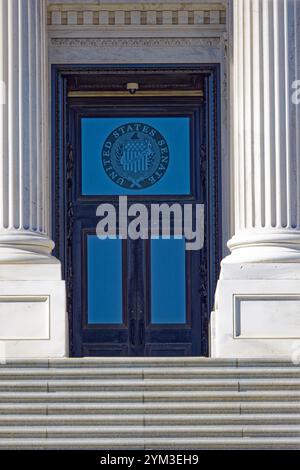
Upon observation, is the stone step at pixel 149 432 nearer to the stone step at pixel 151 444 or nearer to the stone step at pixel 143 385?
the stone step at pixel 151 444

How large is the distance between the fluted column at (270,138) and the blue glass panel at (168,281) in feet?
11.2

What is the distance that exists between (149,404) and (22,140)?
4.26m

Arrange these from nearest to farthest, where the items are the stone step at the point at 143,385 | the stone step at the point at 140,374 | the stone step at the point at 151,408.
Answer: the stone step at the point at 151,408 < the stone step at the point at 143,385 < the stone step at the point at 140,374

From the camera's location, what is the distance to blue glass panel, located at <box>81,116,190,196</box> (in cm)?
2344

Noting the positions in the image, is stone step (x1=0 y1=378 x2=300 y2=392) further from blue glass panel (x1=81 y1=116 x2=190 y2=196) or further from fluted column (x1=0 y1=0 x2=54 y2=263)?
blue glass panel (x1=81 y1=116 x2=190 y2=196)

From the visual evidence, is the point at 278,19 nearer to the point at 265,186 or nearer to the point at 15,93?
the point at 265,186

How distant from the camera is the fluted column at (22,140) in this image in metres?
19.8

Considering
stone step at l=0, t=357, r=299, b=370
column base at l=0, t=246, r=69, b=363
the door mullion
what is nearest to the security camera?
the door mullion

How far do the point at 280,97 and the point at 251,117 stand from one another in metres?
0.45

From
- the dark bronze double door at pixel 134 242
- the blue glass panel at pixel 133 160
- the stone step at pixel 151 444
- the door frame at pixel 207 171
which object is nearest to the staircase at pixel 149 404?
the stone step at pixel 151 444

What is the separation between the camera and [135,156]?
Result: 23.4m

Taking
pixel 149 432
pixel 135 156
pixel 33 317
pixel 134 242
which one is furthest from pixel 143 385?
pixel 135 156

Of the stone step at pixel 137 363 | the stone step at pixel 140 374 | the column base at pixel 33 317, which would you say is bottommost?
the stone step at pixel 140 374

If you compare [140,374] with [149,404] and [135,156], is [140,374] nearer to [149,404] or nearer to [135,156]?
[149,404]
